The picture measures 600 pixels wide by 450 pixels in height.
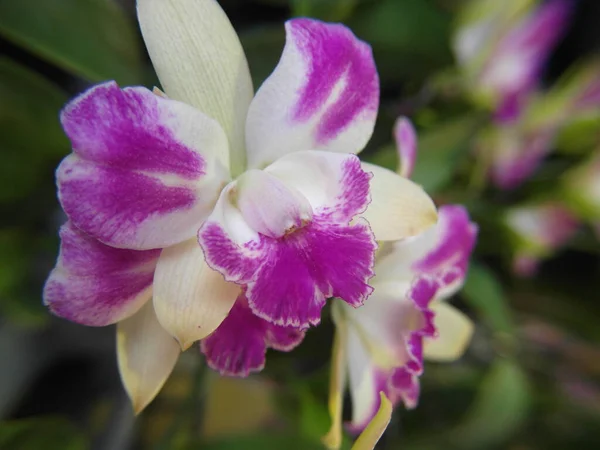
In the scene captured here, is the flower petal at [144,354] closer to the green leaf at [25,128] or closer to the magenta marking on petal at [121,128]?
the magenta marking on petal at [121,128]

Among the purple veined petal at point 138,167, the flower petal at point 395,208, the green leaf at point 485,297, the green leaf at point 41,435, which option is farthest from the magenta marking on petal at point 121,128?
the green leaf at point 485,297

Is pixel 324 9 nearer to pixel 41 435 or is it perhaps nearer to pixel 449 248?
pixel 449 248

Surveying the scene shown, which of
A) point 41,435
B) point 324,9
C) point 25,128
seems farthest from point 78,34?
point 41,435

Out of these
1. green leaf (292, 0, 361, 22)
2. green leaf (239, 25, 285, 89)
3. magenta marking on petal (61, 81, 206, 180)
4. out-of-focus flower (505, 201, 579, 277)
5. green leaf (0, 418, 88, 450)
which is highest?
magenta marking on petal (61, 81, 206, 180)

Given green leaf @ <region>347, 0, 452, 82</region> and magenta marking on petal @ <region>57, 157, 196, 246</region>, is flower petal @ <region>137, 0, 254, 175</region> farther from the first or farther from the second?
green leaf @ <region>347, 0, 452, 82</region>

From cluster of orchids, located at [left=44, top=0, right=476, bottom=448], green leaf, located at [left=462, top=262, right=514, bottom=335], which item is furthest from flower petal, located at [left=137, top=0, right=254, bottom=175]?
green leaf, located at [left=462, top=262, right=514, bottom=335]

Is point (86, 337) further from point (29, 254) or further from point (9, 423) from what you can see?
point (9, 423)
